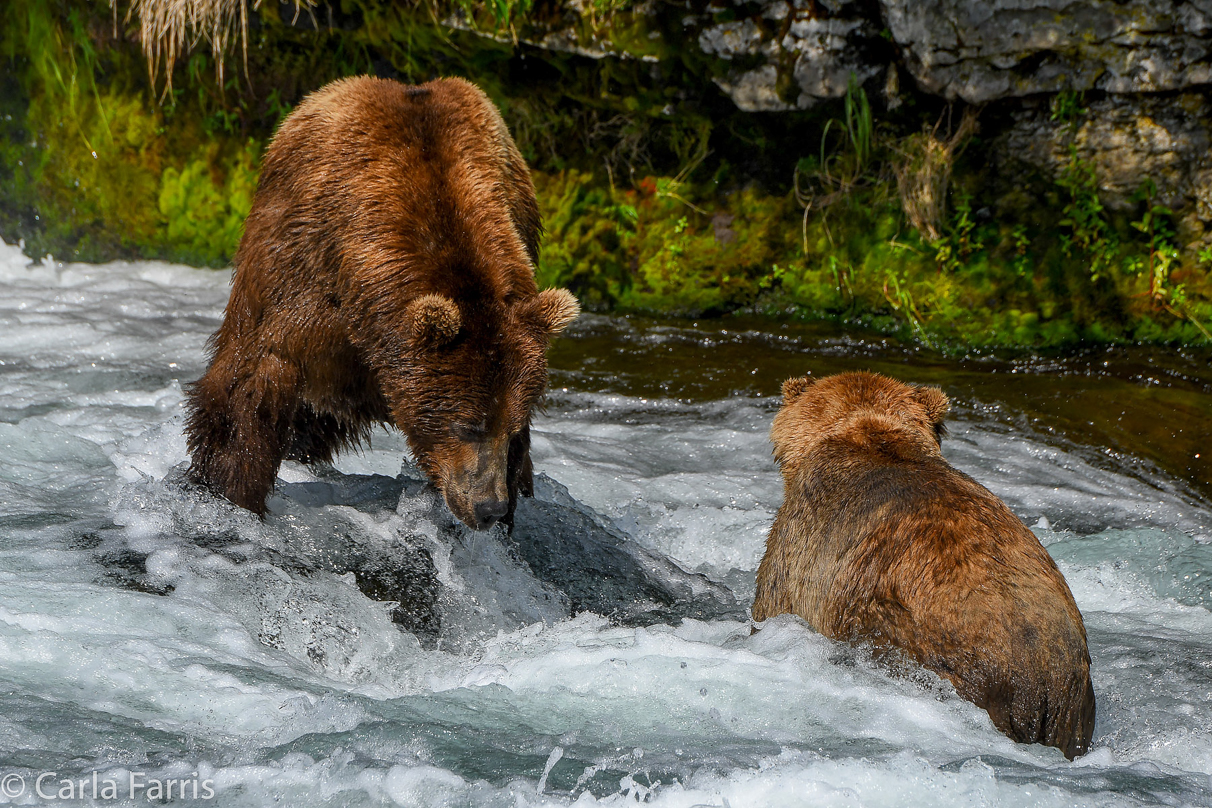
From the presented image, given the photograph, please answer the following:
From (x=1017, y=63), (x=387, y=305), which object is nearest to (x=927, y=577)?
(x=387, y=305)

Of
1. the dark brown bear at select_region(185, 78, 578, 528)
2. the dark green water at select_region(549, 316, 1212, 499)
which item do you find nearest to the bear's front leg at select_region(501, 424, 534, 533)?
the dark brown bear at select_region(185, 78, 578, 528)

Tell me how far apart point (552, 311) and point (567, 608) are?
1.37 meters

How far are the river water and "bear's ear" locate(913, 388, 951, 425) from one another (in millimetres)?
1100

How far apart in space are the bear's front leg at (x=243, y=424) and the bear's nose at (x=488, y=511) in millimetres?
1005

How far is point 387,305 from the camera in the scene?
404 centimetres

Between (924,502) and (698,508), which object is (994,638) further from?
(698,508)

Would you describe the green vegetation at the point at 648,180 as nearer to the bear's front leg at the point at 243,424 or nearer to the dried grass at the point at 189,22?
the dried grass at the point at 189,22

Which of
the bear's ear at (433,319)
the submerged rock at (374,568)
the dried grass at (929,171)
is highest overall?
the dried grass at (929,171)

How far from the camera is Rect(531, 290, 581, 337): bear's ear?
408 centimetres

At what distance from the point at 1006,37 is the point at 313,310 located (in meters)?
5.49

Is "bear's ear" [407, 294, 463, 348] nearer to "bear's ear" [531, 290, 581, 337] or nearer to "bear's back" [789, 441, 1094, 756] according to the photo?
"bear's ear" [531, 290, 581, 337]

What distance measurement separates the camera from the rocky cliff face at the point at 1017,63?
24.2ft

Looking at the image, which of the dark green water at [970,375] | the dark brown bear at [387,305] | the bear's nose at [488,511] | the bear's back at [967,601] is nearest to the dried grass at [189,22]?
the dark green water at [970,375]

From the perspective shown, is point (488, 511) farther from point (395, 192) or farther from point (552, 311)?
point (395, 192)
